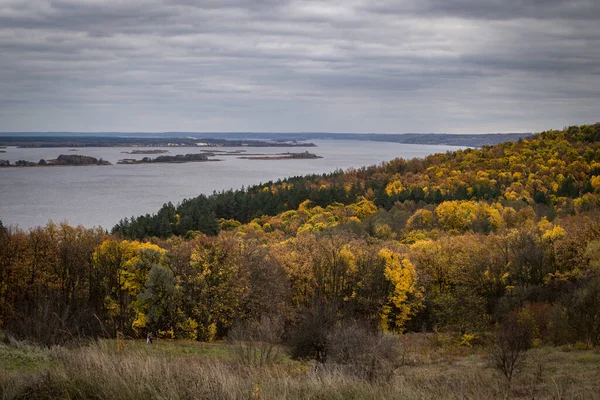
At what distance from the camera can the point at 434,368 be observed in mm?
21234

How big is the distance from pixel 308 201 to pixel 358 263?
68077 millimetres

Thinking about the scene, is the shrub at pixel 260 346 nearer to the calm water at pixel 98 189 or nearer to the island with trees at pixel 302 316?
the island with trees at pixel 302 316

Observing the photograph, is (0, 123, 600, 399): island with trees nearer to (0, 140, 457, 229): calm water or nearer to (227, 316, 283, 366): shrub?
(227, 316, 283, 366): shrub

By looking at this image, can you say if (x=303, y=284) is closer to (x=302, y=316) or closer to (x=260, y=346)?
(x=302, y=316)

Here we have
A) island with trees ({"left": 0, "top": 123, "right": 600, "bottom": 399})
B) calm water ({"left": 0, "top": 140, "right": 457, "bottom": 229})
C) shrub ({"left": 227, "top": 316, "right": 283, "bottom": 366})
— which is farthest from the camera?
calm water ({"left": 0, "top": 140, "right": 457, "bottom": 229})

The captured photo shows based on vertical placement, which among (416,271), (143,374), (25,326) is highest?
(143,374)

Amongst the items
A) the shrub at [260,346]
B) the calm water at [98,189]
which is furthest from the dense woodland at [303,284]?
the calm water at [98,189]

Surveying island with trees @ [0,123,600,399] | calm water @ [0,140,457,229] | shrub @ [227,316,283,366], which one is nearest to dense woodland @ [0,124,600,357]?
island with trees @ [0,123,600,399]

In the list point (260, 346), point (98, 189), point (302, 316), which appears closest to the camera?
point (260, 346)

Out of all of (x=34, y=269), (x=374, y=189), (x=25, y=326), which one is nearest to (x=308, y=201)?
(x=374, y=189)

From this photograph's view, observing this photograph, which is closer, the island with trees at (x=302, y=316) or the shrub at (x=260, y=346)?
the island with trees at (x=302, y=316)

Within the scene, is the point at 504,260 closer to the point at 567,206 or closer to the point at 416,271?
the point at 416,271

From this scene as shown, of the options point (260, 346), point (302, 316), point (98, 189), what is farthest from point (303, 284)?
point (98, 189)

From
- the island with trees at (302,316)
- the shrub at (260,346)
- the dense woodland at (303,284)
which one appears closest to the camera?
the island with trees at (302,316)
